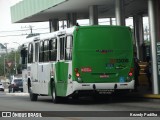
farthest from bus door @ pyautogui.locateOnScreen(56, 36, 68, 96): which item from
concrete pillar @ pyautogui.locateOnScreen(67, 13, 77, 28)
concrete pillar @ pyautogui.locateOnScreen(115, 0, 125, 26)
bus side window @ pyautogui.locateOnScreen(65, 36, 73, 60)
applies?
concrete pillar @ pyautogui.locateOnScreen(67, 13, 77, 28)

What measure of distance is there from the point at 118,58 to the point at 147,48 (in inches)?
791

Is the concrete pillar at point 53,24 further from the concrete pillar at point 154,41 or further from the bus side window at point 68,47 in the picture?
the bus side window at point 68,47

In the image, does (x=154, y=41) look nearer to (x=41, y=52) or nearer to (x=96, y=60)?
(x=96, y=60)

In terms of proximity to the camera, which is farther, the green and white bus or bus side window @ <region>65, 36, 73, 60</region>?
bus side window @ <region>65, 36, 73, 60</region>

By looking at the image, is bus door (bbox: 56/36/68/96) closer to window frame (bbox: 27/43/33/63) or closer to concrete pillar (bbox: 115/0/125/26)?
window frame (bbox: 27/43/33/63)

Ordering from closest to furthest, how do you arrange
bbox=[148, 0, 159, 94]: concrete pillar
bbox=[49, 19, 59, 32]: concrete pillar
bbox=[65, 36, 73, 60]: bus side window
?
bbox=[65, 36, 73, 60]: bus side window < bbox=[148, 0, 159, 94]: concrete pillar < bbox=[49, 19, 59, 32]: concrete pillar

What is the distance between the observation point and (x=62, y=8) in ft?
121

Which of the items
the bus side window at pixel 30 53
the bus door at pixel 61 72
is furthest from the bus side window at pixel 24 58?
the bus door at pixel 61 72

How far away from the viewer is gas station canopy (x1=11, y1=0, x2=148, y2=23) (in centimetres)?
3497

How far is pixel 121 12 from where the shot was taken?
106ft

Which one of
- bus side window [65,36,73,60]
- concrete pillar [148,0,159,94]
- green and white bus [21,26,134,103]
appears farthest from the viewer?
concrete pillar [148,0,159,94]

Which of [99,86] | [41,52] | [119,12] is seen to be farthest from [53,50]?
[119,12]

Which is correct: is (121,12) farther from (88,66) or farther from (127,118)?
(127,118)

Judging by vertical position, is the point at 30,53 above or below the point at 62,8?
below
